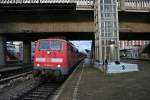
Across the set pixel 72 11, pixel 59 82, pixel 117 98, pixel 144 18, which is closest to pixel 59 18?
pixel 72 11

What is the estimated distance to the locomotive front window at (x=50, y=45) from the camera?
21.2 meters

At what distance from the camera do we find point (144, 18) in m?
36.9

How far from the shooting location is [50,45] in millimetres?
21281

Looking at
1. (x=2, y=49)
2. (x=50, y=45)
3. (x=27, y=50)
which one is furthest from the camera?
(x=27, y=50)

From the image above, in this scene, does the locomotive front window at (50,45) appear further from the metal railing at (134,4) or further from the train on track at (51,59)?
the metal railing at (134,4)

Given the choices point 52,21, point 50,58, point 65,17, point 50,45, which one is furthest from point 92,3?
point 50,58

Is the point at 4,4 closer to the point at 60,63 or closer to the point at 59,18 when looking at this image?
the point at 59,18

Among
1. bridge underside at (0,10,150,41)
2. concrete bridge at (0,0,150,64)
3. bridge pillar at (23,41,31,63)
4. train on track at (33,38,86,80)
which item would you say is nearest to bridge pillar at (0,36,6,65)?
concrete bridge at (0,0,150,64)

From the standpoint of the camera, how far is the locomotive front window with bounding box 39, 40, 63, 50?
21172 mm

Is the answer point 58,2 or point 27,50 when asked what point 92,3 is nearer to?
point 58,2

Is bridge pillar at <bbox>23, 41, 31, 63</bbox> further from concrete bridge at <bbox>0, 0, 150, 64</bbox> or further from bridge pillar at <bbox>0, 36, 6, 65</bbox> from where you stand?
concrete bridge at <bbox>0, 0, 150, 64</bbox>

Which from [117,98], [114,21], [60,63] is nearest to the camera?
[117,98]

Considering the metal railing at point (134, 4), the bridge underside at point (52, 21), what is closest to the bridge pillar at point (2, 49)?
the bridge underside at point (52, 21)

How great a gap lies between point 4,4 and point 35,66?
44.3 ft
